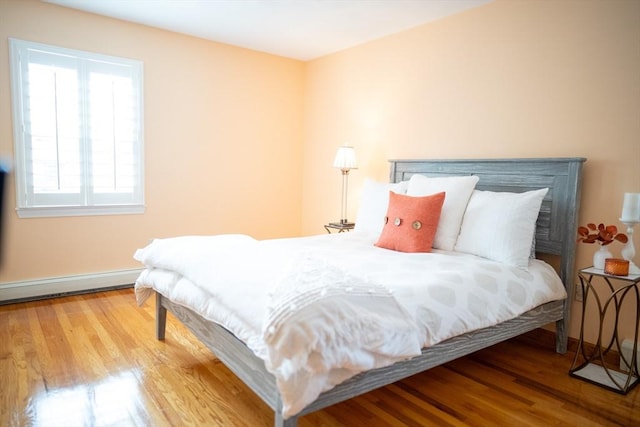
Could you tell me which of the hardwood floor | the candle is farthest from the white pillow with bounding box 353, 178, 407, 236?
the candle

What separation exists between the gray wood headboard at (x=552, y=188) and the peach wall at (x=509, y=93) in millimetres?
122

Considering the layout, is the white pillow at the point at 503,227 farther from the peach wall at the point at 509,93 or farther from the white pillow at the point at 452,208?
the peach wall at the point at 509,93

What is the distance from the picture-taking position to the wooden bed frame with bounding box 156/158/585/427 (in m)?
1.60

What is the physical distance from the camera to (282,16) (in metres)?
3.48

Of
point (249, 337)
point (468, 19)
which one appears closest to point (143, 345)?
point (249, 337)

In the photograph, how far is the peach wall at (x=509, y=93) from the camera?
2471 mm

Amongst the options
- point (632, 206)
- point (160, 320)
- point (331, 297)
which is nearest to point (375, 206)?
point (632, 206)

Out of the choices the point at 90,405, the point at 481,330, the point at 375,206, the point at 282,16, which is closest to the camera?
the point at 90,405

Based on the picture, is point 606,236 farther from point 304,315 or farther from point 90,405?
point 90,405

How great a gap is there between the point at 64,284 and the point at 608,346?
4107 mm

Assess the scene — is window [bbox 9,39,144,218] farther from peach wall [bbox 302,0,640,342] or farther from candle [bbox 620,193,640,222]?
candle [bbox 620,193,640,222]

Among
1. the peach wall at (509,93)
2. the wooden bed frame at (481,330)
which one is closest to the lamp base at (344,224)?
the peach wall at (509,93)

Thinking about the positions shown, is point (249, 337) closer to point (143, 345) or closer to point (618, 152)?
point (143, 345)

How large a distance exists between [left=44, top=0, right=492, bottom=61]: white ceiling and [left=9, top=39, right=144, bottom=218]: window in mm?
489
